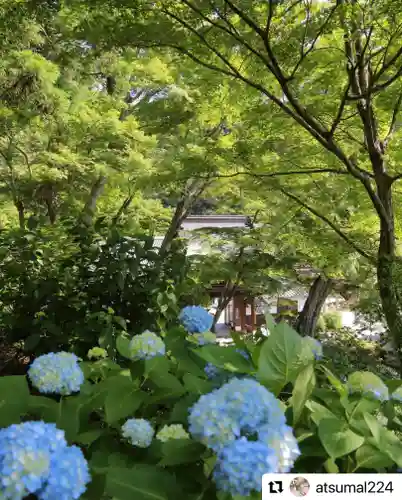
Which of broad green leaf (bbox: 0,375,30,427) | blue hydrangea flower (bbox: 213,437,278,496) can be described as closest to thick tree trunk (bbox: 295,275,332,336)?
broad green leaf (bbox: 0,375,30,427)

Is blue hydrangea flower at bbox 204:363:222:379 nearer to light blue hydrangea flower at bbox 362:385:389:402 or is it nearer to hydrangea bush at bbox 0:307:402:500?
hydrangea bush at bbox 0:307:402:500

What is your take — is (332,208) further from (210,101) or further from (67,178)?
(67,178)

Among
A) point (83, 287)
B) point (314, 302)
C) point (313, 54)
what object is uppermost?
point (313, 54)

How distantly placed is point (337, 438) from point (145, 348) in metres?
0.38

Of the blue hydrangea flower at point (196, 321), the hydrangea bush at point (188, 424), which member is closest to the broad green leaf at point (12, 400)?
the hydrangea bush at point (188, 424)

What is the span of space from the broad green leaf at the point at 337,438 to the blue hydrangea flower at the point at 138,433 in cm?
24

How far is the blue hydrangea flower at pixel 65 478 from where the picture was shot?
499 millimetres

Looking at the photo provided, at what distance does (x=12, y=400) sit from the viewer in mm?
708

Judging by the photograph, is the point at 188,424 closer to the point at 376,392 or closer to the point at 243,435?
the point at 243,435

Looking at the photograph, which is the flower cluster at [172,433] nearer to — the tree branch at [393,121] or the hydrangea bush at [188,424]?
the hydrangea bush at [188,424]

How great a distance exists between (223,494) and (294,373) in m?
0.26

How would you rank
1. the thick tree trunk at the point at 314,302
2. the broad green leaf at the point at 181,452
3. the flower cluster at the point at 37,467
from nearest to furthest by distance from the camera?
the flower cluster at the point at 37,467 → the broad green leaf at the point at 181,452 → the thick tree trunk at the point at 314,302

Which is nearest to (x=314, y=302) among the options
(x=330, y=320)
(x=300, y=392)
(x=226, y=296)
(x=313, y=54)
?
(x=226, y=296)

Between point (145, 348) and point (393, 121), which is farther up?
point (393, 121)
